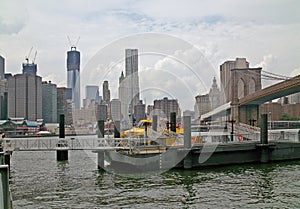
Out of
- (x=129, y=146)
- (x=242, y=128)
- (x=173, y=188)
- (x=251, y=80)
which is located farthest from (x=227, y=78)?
(x=173, y=188)

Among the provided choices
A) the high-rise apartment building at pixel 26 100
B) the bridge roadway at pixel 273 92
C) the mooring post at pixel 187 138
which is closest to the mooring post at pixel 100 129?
the mooring post at pixel 187 138

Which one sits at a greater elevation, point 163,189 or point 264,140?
point 264,140

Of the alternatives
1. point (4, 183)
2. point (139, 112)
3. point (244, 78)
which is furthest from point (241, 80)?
point (4, 183)

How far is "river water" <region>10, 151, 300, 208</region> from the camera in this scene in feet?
53.6

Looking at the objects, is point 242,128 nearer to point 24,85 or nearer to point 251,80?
point 251,80

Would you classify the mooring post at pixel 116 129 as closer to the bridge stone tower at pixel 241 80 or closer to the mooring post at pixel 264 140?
the mooring post at pixel 264 140

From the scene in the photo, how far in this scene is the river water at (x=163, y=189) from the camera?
16.3 metres

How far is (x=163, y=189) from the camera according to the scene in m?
19.1

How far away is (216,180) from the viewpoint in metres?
21.7

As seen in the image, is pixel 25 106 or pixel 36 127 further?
pixel 25 106

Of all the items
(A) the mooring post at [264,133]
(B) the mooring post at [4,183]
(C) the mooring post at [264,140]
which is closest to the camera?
(B) the mooring post at [4,183]

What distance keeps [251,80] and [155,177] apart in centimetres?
5865

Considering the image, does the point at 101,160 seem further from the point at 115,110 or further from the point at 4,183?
the point at 4,183

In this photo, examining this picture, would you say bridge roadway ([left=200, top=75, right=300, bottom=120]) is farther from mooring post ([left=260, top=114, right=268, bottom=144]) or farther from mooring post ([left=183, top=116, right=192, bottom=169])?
mooring post ([left=183, top=116, right=192, bottom=169])
